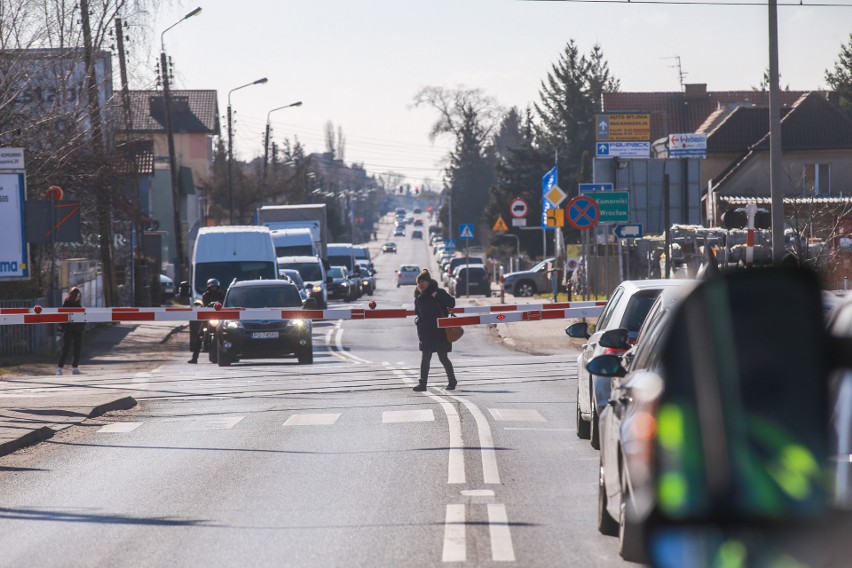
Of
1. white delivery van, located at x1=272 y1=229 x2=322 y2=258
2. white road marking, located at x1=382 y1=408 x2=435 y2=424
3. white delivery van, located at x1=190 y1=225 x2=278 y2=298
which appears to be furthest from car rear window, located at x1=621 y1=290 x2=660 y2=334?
white delivery van, located at x1=272 y1=229 x2=322 y2=258

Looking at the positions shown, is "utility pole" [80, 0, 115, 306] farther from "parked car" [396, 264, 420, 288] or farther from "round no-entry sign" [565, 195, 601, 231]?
"parked car" [396, 264, 420, 288]

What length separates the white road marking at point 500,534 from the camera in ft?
25.0

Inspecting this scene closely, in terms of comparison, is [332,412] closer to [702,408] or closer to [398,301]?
[702,408]

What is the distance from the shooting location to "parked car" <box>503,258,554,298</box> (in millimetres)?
59094

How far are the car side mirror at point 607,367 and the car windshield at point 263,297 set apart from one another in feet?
69.1

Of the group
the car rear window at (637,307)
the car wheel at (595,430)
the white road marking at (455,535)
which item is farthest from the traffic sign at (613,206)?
the white road marking at (455,535)

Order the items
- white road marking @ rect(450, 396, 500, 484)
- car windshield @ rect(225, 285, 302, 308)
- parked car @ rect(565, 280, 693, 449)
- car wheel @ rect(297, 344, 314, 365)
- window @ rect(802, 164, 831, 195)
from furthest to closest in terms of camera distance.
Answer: window @ rect(802, 164, 831, 195), car windshield @ rect(225, 285, 302, 308), car wheel @ rect(297, 344, 314, 365), parked car @ rect(565, 280, 693, 449), white road marking @ rect(450, 396, 500, 484)

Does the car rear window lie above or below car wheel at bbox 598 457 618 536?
above

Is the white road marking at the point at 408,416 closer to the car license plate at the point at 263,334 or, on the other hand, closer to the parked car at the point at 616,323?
the parked car at the point at 616,323

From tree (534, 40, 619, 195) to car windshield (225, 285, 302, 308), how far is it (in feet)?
245

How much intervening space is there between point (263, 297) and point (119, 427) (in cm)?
1294

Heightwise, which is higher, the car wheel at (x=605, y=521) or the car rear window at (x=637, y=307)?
the car rear window at (x=637, y=307)

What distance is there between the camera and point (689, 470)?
17.2ft

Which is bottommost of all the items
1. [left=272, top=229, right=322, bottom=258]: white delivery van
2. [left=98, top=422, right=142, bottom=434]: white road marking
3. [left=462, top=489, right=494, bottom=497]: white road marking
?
[left=98, top=422, right=142, bottom=434]: white road marking
